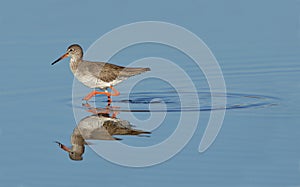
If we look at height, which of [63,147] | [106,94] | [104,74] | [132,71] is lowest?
[63,147]

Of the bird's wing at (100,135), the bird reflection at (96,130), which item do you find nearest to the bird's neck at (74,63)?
the bird reflection at (96,130)

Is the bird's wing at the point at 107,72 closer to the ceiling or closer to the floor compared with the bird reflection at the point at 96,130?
closer to the ceiling

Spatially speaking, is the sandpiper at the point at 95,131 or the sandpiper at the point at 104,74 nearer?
the sandpiper at the point at 95,131

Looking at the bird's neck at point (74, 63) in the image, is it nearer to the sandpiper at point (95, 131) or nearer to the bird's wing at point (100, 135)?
the sandpiper at point (95, 131)

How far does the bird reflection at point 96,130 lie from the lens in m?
12.2

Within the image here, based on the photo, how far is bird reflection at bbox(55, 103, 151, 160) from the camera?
1216 centimetres

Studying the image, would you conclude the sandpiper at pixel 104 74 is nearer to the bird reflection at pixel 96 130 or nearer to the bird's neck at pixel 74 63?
the bird's neck at pixel 74 63

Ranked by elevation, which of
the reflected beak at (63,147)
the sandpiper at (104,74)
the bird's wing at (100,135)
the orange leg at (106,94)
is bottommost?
the reflected beak at (63,147)

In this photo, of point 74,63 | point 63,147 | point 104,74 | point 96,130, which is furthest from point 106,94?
point 63,147

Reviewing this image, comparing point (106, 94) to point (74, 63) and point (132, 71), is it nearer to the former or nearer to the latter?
point (132, 71)

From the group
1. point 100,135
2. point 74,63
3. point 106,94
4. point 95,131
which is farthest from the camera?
point 74,63

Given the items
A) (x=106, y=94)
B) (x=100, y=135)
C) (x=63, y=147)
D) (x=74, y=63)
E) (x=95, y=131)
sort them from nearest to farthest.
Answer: (x=63, y=147), (x=100, y=135), (x=95, y=131), (x=106, y=94), (x=74, y=63)

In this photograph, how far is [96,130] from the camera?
13133 mm

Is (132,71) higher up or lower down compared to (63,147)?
higher up
